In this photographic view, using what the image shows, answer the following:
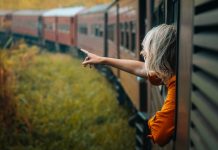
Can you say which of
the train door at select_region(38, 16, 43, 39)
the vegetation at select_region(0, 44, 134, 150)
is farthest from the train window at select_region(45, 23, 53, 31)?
the vegetation at select_region(0, 44, 134, 150)

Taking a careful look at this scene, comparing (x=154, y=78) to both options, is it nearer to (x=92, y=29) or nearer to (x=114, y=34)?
(x=114, y=34)

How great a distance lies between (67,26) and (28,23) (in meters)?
8.93

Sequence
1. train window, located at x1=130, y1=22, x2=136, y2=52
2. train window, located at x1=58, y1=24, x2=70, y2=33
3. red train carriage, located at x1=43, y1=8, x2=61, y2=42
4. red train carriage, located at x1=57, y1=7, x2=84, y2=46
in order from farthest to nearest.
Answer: red train carriage, located at x1=43, y1=8, x2=61, y2=42
train window, located at x1=58, y1=24, x2=70, y2=33
red train carriage, located at x1=57, y1=7, x2=84, y2=46
train window, located at x1=130, y1=22, x2=136, y2=52

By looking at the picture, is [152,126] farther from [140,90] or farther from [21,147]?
[21,147]

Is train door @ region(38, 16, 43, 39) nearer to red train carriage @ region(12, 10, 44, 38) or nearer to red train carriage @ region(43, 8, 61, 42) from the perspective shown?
red train carriage @ region(12, 10, 44, 38)

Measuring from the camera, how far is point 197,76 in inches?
71.2

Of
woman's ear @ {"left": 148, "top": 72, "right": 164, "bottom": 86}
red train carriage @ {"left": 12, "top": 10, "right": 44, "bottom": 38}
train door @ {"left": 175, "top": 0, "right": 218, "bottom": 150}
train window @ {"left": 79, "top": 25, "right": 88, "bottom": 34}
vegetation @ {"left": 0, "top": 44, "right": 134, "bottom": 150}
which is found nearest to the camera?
train door @ {"left": 175, "top": 0, "right": 218, "bottom": 150}

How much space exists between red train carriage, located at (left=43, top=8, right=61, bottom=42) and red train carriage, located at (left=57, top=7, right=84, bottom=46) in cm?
66

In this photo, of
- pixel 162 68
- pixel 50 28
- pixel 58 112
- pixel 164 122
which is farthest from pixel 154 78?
pixel 50 28

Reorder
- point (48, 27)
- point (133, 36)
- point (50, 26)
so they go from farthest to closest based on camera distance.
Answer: point (48, 27) → point (50, 26) → point (133, 36)

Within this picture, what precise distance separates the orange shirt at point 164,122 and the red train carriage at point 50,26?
80.0 feet

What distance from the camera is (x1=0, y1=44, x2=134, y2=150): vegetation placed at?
336 inches

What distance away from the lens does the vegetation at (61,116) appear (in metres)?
8.54

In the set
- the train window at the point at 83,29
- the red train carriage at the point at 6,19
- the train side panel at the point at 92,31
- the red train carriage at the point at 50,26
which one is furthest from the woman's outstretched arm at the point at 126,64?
the red train carriage at the point at 6,19
